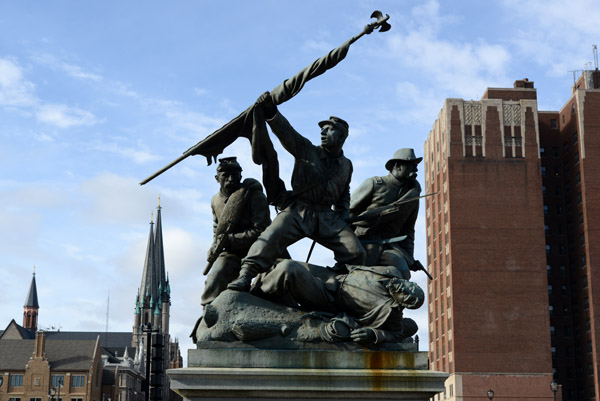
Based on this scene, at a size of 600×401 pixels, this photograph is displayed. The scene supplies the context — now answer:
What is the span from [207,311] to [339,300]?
149 cm

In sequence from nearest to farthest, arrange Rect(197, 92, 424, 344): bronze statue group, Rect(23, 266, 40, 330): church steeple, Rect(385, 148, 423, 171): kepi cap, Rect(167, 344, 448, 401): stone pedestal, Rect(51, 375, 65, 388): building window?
Rect(167, 344, 448, 401): stone pedestal, Rect(197, 92, 424, 344): bronze statue group, Rect(385, 148, 423, 171): kepi cap, Rect(51, 375, 65, 388): building window, Rect(23, 266, 40, 330): church steeple

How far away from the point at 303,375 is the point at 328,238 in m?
1.82

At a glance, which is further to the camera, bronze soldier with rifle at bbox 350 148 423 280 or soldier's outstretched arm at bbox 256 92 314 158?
bronze soldier with rifle at bbox 350 148 423 280

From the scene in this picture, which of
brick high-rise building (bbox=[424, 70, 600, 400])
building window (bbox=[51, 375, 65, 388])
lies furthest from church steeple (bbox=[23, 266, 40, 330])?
brick high-rise building (bbox=[424, 70, 600, 400])

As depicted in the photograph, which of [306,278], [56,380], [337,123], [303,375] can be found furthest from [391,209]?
[56,380]

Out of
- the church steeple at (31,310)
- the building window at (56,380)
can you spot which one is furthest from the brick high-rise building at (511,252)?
the church steeple at (31,310)

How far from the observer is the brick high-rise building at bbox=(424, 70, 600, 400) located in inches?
3098

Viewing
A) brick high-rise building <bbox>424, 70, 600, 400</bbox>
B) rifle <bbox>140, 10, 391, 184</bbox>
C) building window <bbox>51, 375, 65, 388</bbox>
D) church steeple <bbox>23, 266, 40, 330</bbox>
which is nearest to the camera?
rifle <bbox>140, 10, 391, 184</bbox>

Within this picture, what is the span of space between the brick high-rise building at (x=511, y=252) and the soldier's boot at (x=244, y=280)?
72280 mm

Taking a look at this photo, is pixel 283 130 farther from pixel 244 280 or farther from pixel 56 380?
pixel 56 380

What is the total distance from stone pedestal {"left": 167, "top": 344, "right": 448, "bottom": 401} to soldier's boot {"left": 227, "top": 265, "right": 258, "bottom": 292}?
0.69 m

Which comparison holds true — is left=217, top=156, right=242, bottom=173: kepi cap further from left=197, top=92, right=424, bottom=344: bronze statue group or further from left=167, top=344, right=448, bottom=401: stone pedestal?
left=167, top=344, right=448, bottom=401: stone pedestal

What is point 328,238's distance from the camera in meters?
9.59

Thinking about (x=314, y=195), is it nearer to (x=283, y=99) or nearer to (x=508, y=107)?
(x=283, y=99)
